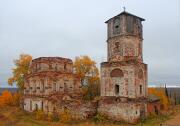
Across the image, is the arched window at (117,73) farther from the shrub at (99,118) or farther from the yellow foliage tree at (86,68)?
the yellow foliage tree at (86,68)

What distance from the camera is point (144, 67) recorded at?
26.2 metres

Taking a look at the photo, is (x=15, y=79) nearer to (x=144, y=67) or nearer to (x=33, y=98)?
(x=33, y=98)

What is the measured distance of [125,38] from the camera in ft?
82.6

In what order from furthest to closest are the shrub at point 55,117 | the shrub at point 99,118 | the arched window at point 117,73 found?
the shrub at point 55,117 → the arched window at point 117,73 → the shrub at point 99,118

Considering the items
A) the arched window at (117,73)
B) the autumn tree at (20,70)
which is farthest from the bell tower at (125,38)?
the autumn tree at (20,70)

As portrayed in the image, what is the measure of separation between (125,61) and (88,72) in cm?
1455

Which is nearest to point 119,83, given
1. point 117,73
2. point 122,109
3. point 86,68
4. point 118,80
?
point 118,80

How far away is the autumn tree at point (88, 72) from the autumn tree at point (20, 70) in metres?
8.22

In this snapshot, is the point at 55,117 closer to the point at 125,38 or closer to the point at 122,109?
the point at 122,109

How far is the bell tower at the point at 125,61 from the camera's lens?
2422cm

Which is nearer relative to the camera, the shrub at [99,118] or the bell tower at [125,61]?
the shrub at [99,118]

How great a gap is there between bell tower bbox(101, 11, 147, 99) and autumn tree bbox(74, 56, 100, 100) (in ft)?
38.4

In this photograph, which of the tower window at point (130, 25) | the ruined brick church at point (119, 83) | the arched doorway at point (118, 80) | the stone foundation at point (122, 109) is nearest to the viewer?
the stone foundation at point (122, 109)

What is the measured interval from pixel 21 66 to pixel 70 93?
11.4m
